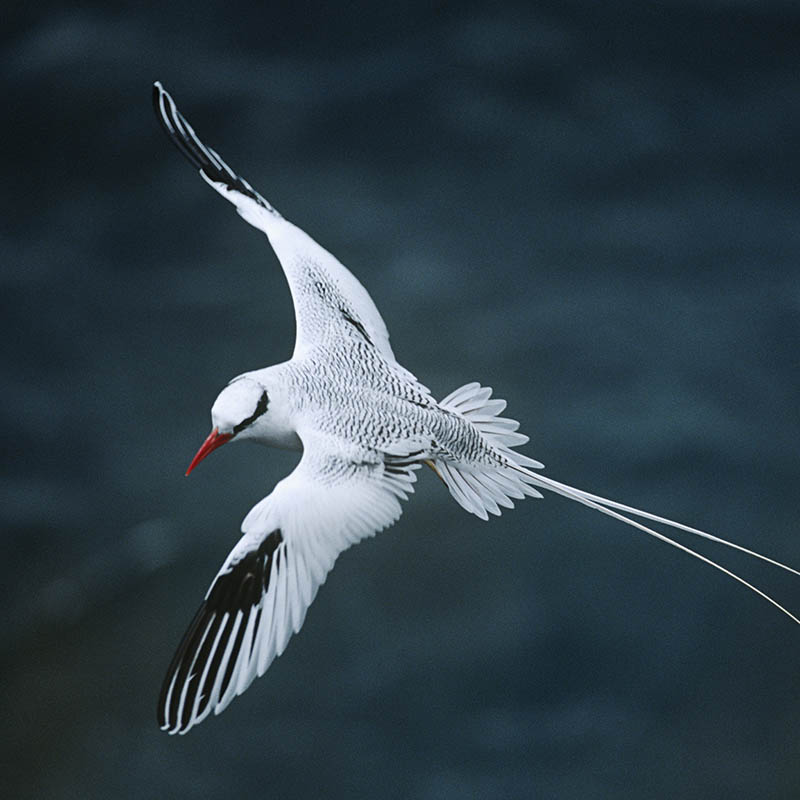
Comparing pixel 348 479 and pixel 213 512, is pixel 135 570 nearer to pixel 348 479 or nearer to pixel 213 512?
pixel 213 512

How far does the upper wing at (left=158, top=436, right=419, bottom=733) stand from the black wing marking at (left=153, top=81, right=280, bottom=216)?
1.39 m

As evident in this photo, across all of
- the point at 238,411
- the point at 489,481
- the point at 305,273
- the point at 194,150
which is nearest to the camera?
the point at 238,411

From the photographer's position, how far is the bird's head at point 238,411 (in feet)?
11.6

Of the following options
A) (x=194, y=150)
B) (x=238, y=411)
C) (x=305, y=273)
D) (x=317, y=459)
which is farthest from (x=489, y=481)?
(x=194, y=150)

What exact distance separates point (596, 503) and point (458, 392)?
2.14 feet

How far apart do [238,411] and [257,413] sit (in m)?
0.06

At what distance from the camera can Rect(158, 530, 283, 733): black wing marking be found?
10.2 feet

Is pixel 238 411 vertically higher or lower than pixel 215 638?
higher

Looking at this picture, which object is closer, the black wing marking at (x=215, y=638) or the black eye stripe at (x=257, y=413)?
the black wing marking at (x=215, y=638)

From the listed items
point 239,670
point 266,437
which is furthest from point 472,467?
point 239,670

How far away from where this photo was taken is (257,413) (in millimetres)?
3547

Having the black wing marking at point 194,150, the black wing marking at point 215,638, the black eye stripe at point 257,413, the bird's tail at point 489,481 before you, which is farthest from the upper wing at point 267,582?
the black wing marking at point 194,150

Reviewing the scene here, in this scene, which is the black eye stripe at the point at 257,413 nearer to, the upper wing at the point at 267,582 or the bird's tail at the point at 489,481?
the upper wing at the point at 267,582

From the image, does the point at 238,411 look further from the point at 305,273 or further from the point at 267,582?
the point at 305,273
